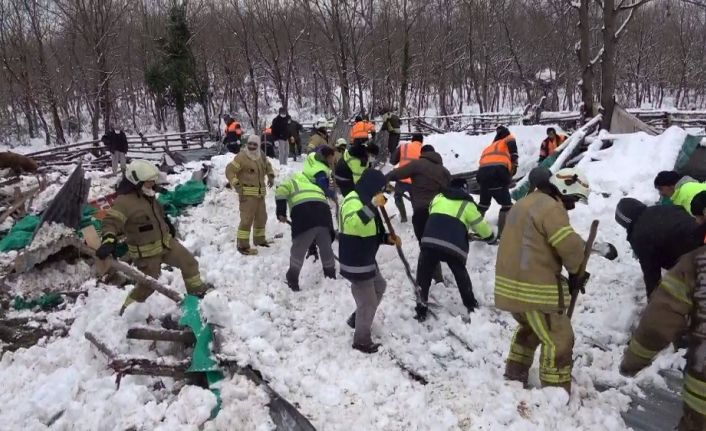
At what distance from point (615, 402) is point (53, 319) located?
18.7ft

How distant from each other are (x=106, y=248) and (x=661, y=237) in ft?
16.0

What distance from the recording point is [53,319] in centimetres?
605

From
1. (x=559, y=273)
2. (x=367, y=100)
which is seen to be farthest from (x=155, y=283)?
(x=367, y=100)

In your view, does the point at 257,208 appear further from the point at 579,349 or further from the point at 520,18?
the point at 520,18

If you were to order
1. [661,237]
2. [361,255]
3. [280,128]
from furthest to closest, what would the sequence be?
[280,128] → [361,255] → [661,237]

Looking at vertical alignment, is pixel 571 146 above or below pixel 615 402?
above

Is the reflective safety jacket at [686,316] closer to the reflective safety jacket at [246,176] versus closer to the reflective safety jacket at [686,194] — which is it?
the reflective safety jacket at [686,194]

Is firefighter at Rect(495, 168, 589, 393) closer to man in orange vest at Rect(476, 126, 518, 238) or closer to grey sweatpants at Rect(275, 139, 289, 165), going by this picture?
man in orange vest at Rect(476, 126, 518, 238)

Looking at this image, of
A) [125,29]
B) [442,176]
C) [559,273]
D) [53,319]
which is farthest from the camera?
[125,29]

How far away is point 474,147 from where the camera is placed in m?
16.8

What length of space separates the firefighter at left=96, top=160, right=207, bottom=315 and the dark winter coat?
9.20 feet

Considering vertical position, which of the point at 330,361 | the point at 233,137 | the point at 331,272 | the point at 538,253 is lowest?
the point at 330,361

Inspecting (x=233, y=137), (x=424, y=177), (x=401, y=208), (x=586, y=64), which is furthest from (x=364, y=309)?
(x=233, y=137)

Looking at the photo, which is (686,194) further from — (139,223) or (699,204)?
(139,223)
